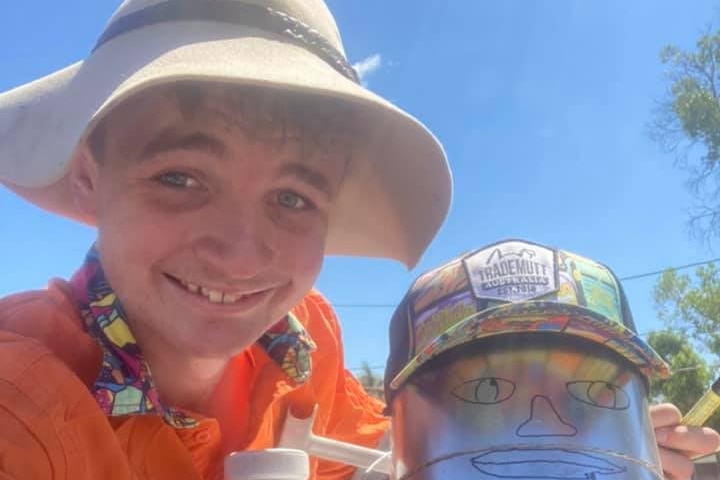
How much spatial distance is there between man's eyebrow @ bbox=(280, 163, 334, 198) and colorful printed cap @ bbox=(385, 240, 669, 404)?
286 mm

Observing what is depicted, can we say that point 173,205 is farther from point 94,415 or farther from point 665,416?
point 665,416

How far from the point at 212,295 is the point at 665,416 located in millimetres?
626

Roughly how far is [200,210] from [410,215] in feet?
1.43

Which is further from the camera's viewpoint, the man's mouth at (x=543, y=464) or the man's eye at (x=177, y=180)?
the man's eye at (x=177, y=180)

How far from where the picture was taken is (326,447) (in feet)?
4.23

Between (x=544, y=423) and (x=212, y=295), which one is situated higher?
(x=212, y=295)

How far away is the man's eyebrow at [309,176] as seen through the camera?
1092 millimetres

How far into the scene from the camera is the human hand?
1.03 meters

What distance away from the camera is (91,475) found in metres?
0.94

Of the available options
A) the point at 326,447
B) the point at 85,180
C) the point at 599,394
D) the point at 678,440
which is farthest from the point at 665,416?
the point at 85,180

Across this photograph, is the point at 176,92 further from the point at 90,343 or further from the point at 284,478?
the point at 284,478

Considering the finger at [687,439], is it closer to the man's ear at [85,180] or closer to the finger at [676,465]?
the finger at [676,465]

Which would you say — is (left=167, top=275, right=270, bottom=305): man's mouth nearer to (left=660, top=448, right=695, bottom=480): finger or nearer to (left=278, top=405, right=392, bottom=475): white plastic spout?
(left=278, top=405, right=392, bottom=475): white plastic spout

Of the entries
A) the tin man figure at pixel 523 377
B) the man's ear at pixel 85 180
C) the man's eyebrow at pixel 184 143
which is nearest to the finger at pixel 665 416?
the tin man figure at pixel 523 377
